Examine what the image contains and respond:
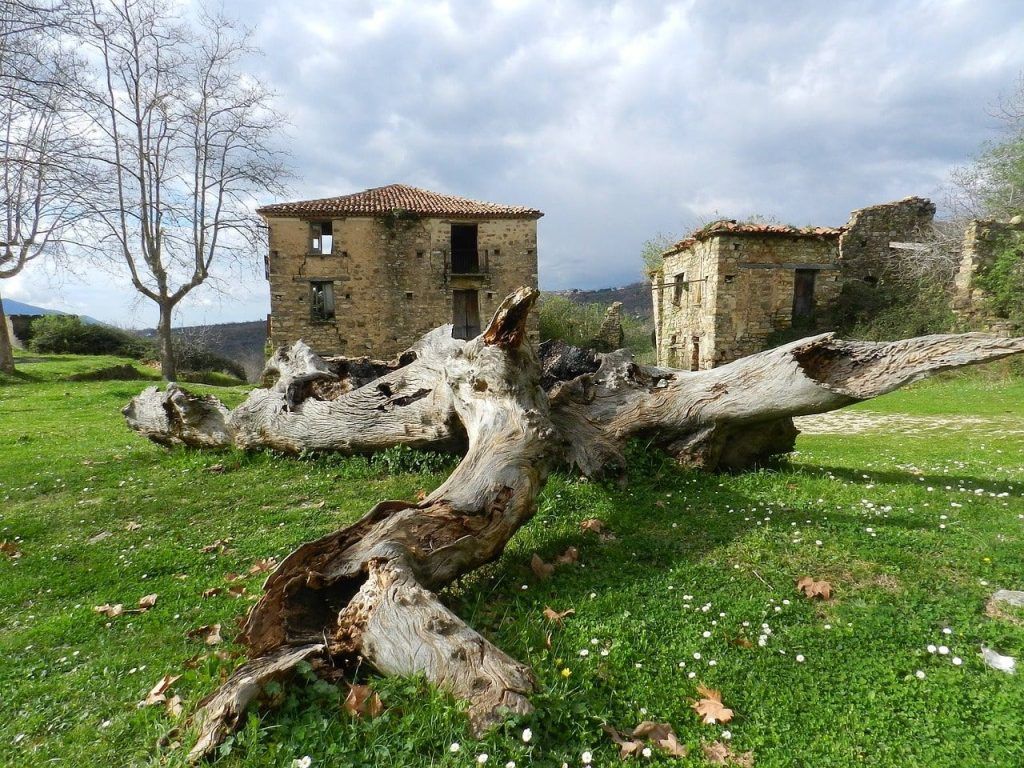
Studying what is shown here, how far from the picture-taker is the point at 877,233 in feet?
65.7

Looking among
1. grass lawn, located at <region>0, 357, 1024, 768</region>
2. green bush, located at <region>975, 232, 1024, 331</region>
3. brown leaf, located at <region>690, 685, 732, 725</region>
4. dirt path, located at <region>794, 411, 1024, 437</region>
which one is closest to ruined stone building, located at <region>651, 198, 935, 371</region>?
green bush, located at <region>975, 232, 1024, 331</region>

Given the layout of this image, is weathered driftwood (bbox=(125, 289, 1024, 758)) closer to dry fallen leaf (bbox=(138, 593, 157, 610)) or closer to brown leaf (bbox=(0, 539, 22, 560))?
dry fallen leaf (bbox=(138, 593, 157, 610))

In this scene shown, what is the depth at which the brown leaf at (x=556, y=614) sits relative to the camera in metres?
3.03

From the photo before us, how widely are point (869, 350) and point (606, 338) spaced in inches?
921

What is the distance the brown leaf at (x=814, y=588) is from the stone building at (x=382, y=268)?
20.3m

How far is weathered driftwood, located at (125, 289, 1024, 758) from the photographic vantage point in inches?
98.6

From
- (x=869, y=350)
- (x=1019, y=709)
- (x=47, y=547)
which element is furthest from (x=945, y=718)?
(x=47, y=547)

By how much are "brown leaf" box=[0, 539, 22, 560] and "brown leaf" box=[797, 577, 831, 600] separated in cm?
592

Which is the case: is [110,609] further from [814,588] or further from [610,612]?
[814,588]

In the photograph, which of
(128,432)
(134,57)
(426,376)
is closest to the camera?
(426,376)

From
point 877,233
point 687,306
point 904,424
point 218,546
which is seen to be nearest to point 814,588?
point 218,546

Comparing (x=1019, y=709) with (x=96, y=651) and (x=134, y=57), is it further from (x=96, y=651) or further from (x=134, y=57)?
(x=134, y=57)

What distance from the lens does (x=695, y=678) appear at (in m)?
2.55

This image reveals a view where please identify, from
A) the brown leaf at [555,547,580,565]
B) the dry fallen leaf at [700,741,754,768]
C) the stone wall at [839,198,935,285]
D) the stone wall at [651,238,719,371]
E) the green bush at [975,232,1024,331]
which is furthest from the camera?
the stone wall at [839,198,935,285]
